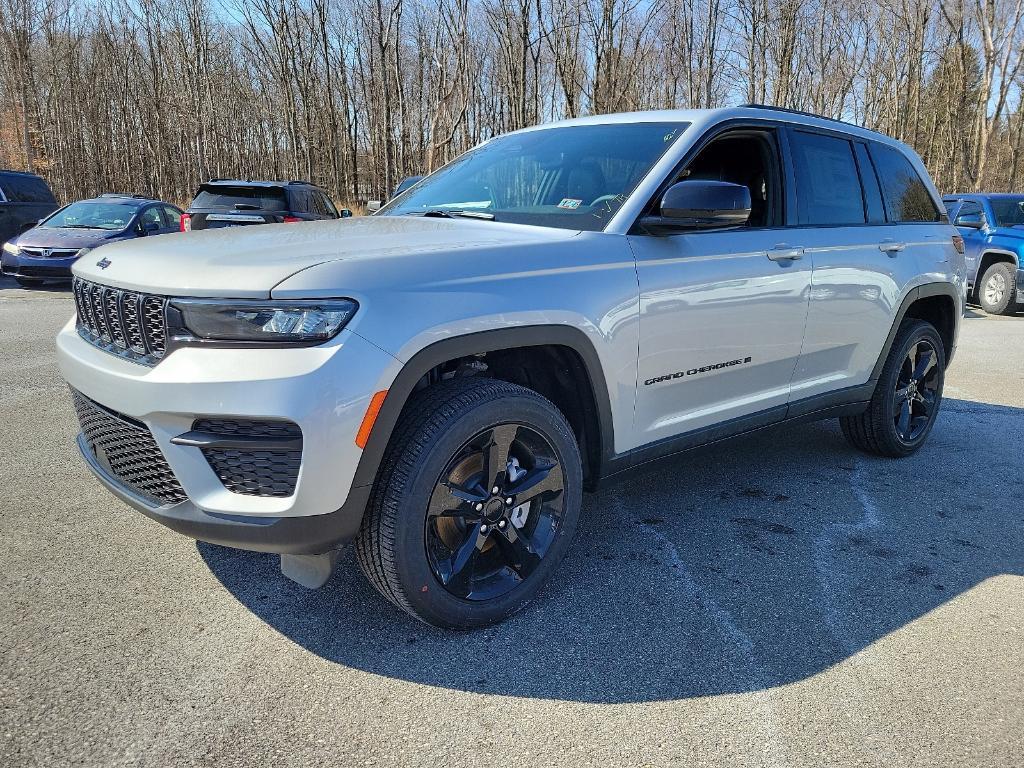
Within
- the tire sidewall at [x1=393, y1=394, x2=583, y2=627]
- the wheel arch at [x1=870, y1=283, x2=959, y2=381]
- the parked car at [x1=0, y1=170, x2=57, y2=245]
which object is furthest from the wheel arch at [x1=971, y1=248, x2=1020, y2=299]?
the parked car at [x1=0, y1=170, x2=57, y2=245]

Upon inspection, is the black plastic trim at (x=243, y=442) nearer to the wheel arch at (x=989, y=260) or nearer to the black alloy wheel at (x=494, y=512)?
the black alloy wheel at (x=494, y=512)

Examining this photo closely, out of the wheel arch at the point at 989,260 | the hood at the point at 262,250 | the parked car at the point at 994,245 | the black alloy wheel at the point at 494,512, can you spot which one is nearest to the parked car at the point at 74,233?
the hood at the point at 262,250

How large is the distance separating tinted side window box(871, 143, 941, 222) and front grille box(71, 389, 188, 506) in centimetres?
396

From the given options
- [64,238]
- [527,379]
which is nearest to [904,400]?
[527,379]

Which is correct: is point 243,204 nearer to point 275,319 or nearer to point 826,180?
point 826,180

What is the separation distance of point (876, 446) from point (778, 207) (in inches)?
69.6

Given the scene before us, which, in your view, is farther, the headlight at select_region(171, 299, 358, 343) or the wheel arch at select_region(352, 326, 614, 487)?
the wheel arch at select_region(352, 326, 614, 487)

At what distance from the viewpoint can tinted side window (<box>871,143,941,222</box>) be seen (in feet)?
14.7

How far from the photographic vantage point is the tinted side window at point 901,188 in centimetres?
447

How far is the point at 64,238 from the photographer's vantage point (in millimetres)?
12414

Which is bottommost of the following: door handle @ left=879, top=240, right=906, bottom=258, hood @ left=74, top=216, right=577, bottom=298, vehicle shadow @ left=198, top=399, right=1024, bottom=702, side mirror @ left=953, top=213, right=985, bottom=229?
vehicle shadow @ left=198, top=399, right=1024, bottom=702

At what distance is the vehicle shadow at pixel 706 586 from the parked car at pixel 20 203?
13.6 metres

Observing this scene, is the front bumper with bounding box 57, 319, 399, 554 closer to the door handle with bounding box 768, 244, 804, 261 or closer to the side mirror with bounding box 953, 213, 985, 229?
the door handle with bounding box 768, 244, 804, 261

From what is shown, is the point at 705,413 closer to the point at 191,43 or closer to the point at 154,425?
the point at 154,425
